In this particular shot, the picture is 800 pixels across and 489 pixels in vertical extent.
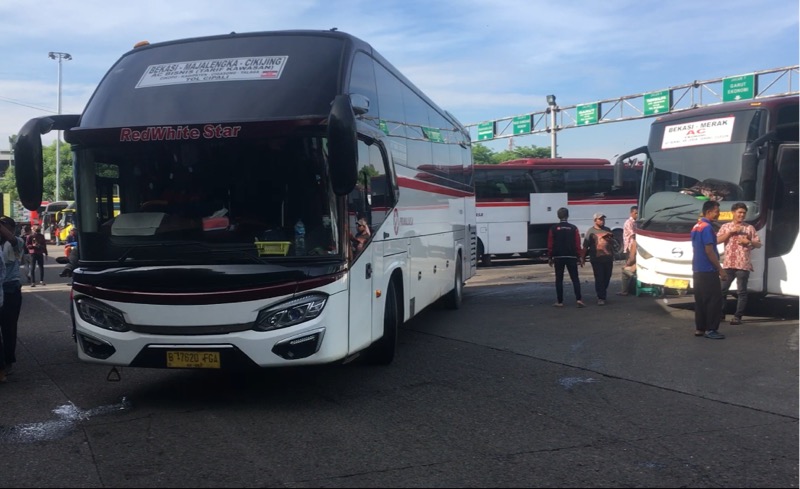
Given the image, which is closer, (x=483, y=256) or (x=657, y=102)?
(x=483, y=256)

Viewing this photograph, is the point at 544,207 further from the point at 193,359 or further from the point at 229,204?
the point at 193,359

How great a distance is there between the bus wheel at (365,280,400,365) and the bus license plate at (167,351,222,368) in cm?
251

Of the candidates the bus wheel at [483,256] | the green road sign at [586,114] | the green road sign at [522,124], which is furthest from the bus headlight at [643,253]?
the green road sign at [522,124]

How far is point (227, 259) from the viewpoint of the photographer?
6.70 metres

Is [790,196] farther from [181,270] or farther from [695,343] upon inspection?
[181,270]

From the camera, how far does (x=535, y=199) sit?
2695 cm

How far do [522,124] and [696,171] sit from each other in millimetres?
29695

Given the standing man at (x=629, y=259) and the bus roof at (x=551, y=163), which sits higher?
the bus roof at (x=551, y=163)

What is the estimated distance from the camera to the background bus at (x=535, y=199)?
2627 centimetres

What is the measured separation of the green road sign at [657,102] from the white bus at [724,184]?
21.3m

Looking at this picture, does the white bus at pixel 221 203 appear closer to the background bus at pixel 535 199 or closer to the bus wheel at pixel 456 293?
the bus wheel at pixel 456 293

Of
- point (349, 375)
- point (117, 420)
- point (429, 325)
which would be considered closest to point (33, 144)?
point (117, 420)

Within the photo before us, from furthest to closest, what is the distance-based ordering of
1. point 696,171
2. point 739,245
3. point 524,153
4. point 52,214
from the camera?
point 524,153 → point 52,214 → point 696,171 → point 739,245

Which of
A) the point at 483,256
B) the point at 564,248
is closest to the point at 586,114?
the point at 483,256
